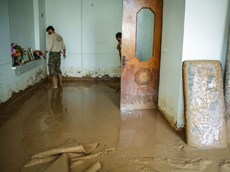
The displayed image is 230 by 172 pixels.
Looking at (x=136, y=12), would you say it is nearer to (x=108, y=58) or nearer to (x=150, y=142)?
(x=150, y=142)

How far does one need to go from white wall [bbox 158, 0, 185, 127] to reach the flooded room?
0.01 m

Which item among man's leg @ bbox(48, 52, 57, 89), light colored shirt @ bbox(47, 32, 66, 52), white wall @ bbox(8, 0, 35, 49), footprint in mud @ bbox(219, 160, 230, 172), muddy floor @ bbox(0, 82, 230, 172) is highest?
white wall @ bbox(8, 0, 35, 49)

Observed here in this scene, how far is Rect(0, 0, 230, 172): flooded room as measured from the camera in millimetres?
2516

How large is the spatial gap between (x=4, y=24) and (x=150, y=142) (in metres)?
3.18

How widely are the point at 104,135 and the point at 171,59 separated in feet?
4.89

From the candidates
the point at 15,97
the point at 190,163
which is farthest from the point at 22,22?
the point at 190,163

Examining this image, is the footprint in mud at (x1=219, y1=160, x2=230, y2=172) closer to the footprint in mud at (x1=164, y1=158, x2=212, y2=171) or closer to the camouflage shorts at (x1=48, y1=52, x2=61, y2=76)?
the footprint in mud at (x1=164, y1=158, x2=212, y2=171)

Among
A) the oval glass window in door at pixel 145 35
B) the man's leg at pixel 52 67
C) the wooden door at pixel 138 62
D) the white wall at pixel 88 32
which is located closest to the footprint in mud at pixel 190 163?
the wooden door at pixel 138 62

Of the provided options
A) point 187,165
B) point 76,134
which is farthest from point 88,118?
point 187,165

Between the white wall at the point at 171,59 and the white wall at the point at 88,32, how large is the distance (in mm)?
3154

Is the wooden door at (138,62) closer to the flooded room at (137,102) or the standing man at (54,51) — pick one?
the flooded room at (137,102)

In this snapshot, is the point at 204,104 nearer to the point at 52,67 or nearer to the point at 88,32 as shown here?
the point at 52,67

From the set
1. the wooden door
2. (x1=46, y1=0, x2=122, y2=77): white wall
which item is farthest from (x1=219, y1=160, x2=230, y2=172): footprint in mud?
(x1=46, y1=0, x2=122, y2=77): white wall

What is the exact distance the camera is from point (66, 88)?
6.00 metres
